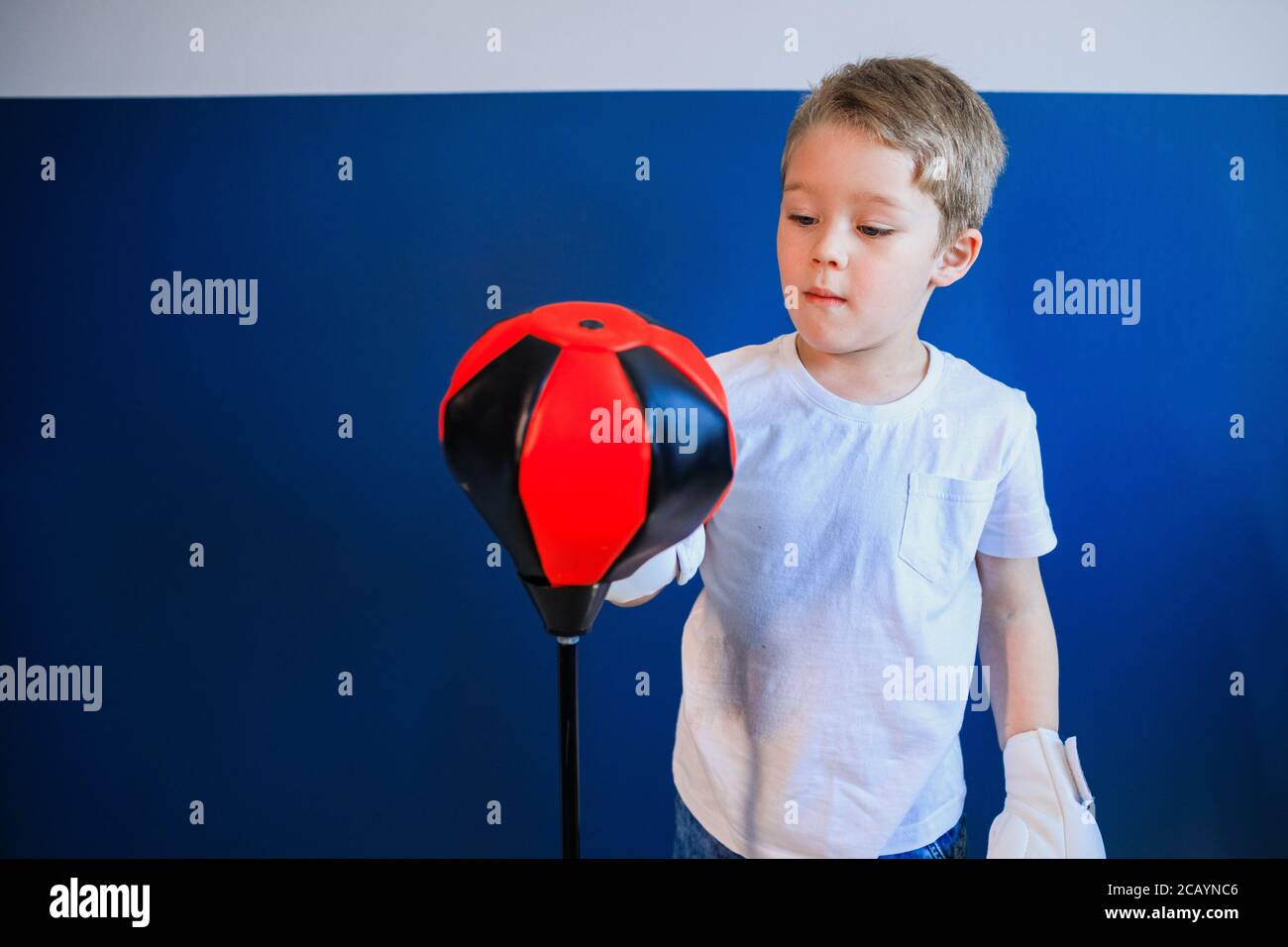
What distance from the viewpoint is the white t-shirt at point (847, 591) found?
2.84 ft

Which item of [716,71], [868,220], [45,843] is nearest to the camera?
[868,220]

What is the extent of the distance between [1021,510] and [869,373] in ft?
0.69

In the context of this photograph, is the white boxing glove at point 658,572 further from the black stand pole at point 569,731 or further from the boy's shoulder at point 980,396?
the boy's shoulder at point 980,396

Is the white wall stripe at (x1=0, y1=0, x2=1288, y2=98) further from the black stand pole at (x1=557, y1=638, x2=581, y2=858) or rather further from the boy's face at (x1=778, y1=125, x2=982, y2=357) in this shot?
the black stand pole at (x1=557, y1=638, x2=581, y2=858)

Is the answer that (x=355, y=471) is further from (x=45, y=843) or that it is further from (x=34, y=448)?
(x=45, y=843)

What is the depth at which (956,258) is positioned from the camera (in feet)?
2.89

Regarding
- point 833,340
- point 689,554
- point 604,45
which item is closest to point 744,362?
point 833,340

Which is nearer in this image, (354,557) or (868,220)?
(868,220)

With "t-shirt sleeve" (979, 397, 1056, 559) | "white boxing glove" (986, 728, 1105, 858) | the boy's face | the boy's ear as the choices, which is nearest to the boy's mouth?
the boy's face

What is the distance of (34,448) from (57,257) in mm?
246

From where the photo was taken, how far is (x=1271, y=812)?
3.71 ft

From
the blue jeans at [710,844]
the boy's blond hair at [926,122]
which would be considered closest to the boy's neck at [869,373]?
the boy's blond hair at [926,122]

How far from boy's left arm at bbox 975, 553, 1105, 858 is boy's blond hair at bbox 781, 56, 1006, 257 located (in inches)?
14.7

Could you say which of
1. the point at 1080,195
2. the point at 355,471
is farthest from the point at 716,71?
the point at 355,471
